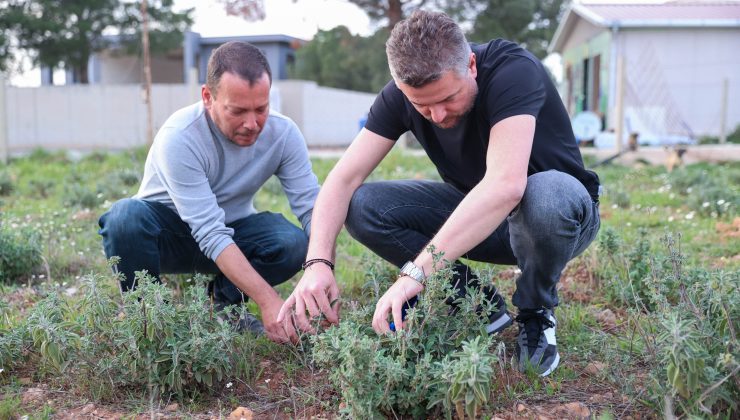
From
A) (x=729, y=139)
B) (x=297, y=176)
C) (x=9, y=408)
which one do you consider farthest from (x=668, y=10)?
(x=9, y=408)

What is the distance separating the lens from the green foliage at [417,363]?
1906 millimetres

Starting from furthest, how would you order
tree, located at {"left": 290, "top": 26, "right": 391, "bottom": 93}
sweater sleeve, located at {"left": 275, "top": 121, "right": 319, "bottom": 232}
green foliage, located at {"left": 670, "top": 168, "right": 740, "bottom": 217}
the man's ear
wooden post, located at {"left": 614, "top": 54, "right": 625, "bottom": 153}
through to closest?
1. tree, located at {"left": 290, "top": 26, "right": 391, "bottom": 93}
2. wooden post, located at {"left": 614, "top": 54, "right": 625, "bottom": 153}
3. green foliage, located at {"left": 670, "top": 168, "right": 740, "bottom": 217}
4. sweater sleeve, located at {"left": 275, "top": 121, "right": 319, "bottom": 232}
5. the man's ear

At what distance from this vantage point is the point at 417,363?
7.13 ft

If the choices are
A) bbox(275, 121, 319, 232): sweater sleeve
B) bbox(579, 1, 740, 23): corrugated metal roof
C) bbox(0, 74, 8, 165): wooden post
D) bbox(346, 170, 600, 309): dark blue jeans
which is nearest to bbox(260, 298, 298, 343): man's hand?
bbox(346, 170, 600, 309): dark blue jeans

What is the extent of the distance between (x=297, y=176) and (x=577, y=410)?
172 centimetres

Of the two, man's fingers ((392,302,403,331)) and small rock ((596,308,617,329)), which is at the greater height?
man's fingers ((392,302,403,331))

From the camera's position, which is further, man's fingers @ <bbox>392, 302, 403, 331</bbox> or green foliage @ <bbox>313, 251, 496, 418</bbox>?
man's fingers @ <bbox>392, 302, 403, 331</bbox>

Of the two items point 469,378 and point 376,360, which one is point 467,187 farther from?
point 469,378

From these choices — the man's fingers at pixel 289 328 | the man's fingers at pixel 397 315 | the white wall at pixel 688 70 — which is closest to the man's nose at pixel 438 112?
the man's fingers at pixel 397 315

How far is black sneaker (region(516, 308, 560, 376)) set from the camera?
2588mm

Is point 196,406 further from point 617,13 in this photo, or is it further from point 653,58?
point 617,13

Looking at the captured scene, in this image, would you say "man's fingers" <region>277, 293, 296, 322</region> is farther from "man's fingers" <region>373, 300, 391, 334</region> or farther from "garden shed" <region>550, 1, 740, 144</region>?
"garden shed" <region>550, 1, 740, 144</region>

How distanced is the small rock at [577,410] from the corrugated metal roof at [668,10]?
14704 mm

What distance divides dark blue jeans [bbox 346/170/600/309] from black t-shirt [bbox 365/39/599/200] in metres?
0.18
